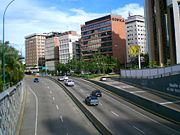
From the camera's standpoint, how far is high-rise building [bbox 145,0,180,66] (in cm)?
8294

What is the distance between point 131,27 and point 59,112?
12776 centimetres

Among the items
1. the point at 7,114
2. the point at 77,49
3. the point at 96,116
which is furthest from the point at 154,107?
the point at 77,49

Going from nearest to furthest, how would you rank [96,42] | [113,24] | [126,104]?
[126,104] → [113,24] → [96,42]

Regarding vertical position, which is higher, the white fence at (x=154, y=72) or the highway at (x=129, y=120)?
the white fence at (x=154, y=72)

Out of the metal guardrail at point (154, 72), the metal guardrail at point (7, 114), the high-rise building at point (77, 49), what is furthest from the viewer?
the high-rise building at point (77, 49)

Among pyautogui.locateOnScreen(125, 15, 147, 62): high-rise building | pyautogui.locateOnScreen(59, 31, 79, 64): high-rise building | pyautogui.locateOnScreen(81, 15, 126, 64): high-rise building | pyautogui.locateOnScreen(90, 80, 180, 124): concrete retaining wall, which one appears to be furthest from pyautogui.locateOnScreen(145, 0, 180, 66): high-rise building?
pyautogui.locateOnScreen(59, 31, 79, 64): high-rise building

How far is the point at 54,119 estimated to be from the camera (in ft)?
128

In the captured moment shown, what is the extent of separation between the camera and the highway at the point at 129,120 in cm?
2973

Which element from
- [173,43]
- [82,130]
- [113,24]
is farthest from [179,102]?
[113,24]

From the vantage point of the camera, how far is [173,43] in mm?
85500

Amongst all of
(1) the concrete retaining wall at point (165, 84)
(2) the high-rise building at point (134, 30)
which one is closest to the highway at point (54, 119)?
(1) the concrete retaining wall at point (165, 84)

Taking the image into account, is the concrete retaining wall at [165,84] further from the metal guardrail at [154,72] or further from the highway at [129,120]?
the highway at [129,120]

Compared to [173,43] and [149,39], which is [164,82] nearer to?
[173,43]

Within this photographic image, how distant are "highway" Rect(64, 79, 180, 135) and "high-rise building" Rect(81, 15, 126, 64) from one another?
107379 millimetres
